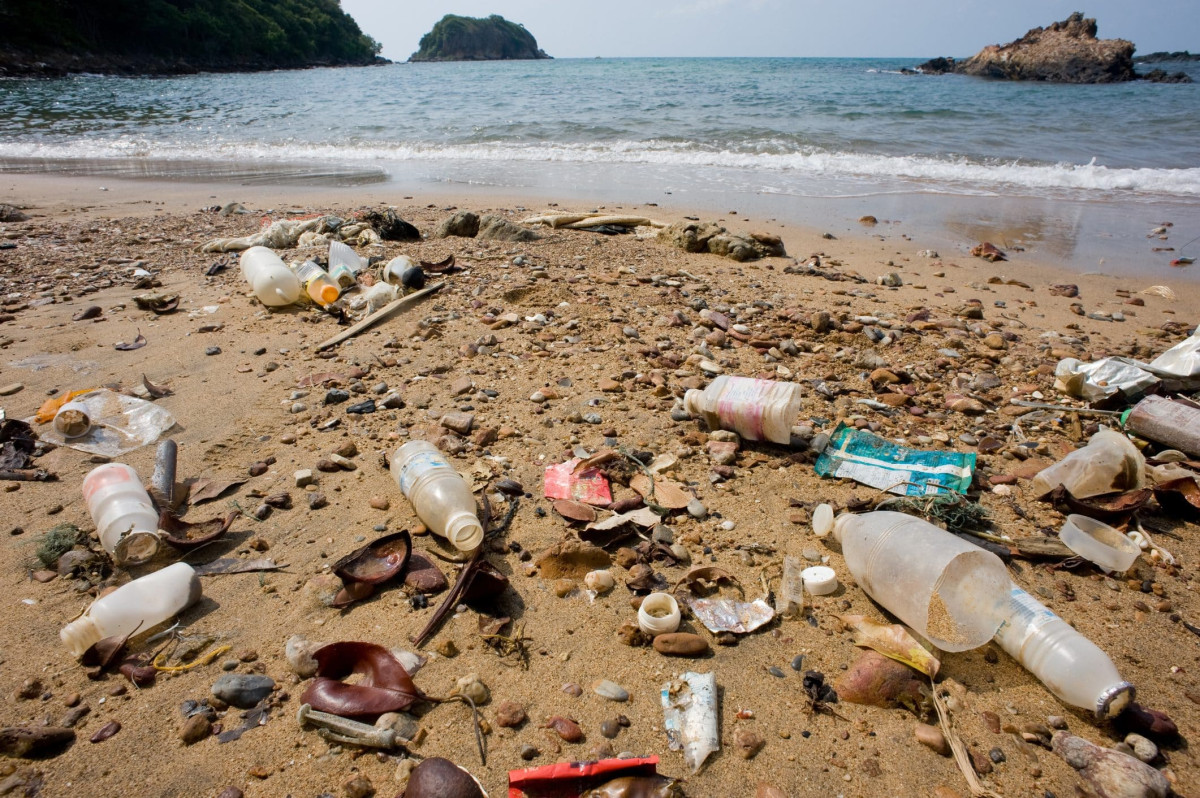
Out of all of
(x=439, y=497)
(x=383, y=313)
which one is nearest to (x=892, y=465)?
(x=439, y=497)

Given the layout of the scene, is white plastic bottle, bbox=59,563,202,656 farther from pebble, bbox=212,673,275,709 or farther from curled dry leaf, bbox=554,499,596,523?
curled dry leaf, bbox=554,499,596,523

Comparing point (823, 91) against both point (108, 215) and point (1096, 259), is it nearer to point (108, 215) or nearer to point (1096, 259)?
point (1096, 259)

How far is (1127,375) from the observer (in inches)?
115

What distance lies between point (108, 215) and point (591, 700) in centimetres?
890

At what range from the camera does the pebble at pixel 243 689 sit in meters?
1.54

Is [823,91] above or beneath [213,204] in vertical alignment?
above

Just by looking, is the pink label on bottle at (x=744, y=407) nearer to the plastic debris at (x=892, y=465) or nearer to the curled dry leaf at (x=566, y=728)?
the plastic debris at (x=892, y=465)

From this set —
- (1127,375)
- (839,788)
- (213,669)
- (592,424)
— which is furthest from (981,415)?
(213,669)

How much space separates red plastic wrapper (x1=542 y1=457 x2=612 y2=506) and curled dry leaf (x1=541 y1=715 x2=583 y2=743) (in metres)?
0.89

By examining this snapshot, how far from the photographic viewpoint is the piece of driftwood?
3635 millimetres

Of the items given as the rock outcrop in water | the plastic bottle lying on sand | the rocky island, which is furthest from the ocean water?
the rocky island

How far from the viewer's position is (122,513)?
79.4 inches

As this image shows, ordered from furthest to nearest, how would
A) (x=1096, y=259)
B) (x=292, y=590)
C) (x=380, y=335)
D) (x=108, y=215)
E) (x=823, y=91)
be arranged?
(x=823, y=91), (x=108, y=215), (x=1096, y=259), (x=380, y=335), (x=292, y=590)

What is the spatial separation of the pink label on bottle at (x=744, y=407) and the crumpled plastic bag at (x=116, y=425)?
2553mm
